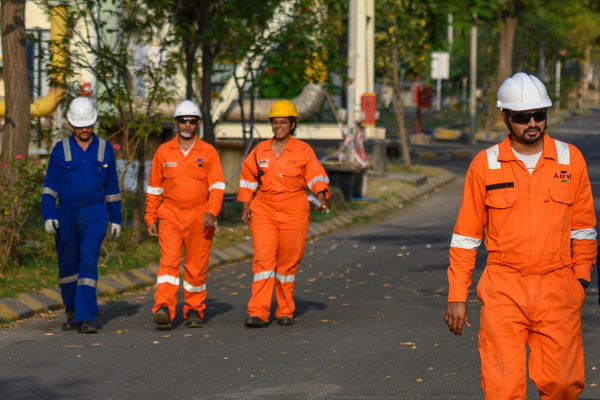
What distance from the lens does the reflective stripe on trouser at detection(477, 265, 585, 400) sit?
15.4 feet

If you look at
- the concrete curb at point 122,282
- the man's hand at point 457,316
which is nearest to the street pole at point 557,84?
the concrete curb at point 122,282

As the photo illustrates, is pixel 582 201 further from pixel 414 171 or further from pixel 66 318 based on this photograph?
pixel 414 171

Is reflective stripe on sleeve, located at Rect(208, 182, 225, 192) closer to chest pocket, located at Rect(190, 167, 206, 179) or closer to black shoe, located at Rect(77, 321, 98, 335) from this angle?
chest pocket, located at Rect(190, 167, 206, 179)

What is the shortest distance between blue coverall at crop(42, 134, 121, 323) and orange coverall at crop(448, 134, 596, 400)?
4370 mm

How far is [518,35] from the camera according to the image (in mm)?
48406

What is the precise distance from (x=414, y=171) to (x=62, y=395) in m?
18.0

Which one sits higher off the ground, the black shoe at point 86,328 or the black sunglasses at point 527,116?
the black sunglasses at point 527,116

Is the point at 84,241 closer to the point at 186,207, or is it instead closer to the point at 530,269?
the point at 186,207

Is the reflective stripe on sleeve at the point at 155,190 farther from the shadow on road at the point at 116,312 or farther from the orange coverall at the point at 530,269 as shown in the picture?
the orange coverall at the point at 530,269

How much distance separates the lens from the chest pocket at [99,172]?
8.47 meters

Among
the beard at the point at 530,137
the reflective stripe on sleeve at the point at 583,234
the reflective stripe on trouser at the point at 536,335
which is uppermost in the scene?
the beard at the point at 530,137

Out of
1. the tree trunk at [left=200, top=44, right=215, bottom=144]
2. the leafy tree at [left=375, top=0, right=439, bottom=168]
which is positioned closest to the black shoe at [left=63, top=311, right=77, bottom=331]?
the tree trunk at [left=200, top=44, right=215, bottom=144]

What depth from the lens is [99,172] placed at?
27.9 feet

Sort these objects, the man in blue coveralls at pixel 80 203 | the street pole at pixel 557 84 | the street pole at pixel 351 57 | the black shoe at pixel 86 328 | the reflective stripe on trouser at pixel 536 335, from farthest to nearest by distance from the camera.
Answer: the street pole at pixel 557 84 → the street pole at pixel 351 57 → the man in blue coveralls at pixel 80 203 → the black shoe at pixel 86 328 → the reflective stripe on trouser at pixel 536 335
